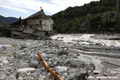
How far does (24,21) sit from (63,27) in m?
18.0

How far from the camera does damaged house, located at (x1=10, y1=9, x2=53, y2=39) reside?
21.0 m

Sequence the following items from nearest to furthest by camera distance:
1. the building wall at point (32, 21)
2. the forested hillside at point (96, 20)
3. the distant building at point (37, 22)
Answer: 1. the distant building at point (37, 22)
2. the building wall at point (32, 21)
3. the forested hillside at point (96, 20)

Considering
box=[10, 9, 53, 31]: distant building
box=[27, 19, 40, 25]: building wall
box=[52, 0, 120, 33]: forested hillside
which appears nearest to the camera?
box=[10, 9, 53, 31]: distant building

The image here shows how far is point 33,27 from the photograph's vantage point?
22953mm

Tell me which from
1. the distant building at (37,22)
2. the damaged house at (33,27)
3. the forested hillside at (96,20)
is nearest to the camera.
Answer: the damaged house at (33,27)

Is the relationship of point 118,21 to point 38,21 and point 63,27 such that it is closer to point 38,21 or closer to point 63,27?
point 38,21

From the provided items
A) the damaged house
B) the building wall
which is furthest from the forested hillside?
the building wall

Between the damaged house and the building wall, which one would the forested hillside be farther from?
the building wall

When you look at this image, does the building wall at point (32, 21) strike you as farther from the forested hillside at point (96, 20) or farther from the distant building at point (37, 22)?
the forested hillside at point (96, 20)

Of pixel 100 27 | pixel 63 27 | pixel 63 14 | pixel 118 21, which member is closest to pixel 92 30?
pixel 100 27

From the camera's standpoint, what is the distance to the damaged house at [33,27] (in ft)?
68.9

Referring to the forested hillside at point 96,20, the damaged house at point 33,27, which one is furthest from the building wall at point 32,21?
the forested hillside at point 96,20

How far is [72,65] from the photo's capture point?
3977 millimetres

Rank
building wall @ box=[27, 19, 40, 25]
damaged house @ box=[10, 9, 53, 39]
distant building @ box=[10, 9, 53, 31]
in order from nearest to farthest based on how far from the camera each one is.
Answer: damaged house @ box=[10, 9, 53, 39] < distant building @ box=[10, 9, 53, 31] < building wall @ box=[27, 19, 40, 25]
